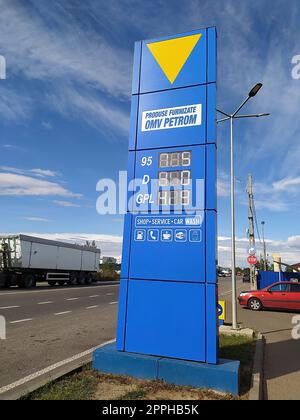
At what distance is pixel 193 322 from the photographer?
18.1 ft

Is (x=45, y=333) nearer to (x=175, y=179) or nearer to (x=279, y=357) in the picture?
(x=279, y=357)

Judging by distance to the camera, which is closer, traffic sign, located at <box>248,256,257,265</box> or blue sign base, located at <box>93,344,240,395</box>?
blue sign base, located at <box>93,344,240,395</box>

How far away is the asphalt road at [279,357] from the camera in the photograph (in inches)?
214

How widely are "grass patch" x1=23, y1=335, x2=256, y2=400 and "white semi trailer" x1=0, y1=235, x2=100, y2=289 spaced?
20573 mm

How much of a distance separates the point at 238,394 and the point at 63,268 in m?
27.4

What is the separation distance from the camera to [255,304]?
56.0 feet

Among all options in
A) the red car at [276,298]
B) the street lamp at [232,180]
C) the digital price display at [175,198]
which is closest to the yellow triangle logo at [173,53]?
the digital price display at [175,198]

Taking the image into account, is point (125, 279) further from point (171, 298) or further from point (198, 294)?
point (198, 294)

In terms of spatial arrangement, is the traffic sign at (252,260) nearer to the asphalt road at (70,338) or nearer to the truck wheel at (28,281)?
the asphalt road at (70,338)

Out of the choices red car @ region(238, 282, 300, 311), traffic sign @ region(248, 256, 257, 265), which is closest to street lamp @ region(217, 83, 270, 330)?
red car @ region(238, 282, 300, 311)

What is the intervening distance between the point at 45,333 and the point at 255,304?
10848 mm

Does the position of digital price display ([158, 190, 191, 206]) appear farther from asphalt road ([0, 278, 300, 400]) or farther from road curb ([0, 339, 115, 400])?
asphalt road ([0, 278, 300, 400])

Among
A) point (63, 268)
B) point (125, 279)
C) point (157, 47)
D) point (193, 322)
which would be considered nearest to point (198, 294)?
point (193, 322)

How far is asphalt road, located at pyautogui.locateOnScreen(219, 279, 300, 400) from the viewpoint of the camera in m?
5.44
